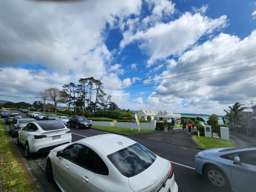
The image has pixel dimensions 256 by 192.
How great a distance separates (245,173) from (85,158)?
3.49 m

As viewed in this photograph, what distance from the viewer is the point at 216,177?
4.55m

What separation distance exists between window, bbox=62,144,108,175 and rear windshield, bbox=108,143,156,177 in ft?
0.77

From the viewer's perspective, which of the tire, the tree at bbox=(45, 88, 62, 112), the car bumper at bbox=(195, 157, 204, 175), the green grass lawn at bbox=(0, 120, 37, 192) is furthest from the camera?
the tree at bbox=(45, 88, 62, 112)

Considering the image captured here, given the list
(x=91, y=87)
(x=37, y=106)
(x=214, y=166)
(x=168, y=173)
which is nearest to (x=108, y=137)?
(x=168, y=173)

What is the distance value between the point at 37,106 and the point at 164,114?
83736 millimetres

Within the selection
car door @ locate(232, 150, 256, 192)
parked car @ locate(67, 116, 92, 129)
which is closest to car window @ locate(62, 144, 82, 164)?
car door @ locate(232, 150, 256, 192)

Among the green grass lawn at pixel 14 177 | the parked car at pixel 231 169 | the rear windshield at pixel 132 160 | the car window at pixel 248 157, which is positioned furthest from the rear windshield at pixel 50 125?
the car window at pixel 248 157

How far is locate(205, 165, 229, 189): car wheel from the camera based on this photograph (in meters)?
4.30

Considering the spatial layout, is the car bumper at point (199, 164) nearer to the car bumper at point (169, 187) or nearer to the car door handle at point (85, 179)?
the car bumper at point (169, 187)

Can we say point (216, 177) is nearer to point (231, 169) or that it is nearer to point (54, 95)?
point (231, 169)

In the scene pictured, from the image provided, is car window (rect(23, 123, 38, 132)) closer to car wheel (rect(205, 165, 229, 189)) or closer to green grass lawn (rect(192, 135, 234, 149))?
car wheel (rect(205, 165, 229, 189))

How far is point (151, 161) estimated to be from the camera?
3539 mm

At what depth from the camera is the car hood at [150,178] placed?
8.83 ft

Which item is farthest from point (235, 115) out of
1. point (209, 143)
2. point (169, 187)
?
point (169, 187)
